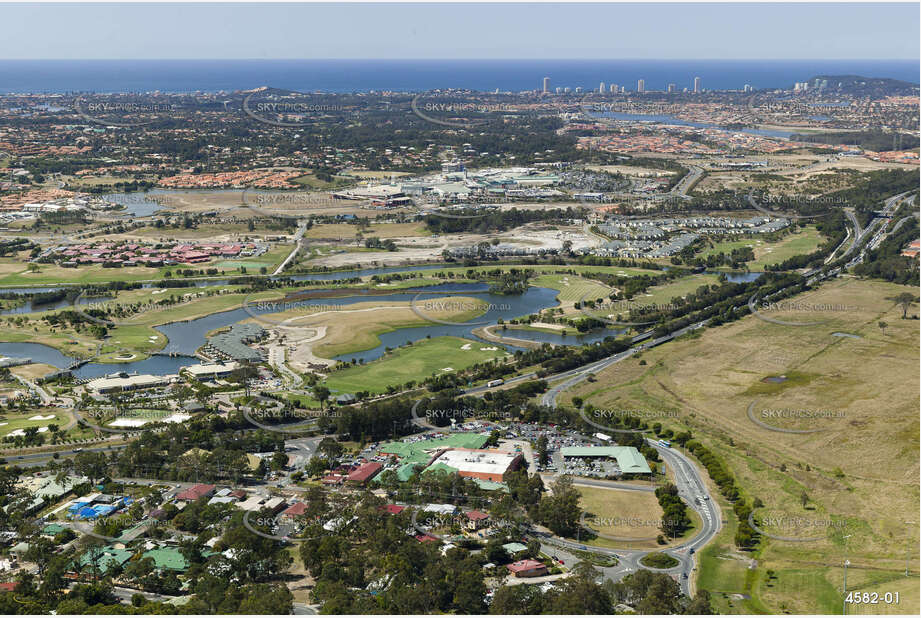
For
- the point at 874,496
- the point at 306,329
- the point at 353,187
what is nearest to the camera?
the point at 874,496

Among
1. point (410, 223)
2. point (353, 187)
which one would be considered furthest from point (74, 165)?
point (410, 223)

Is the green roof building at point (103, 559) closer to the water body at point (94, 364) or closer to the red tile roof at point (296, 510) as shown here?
the red tile roof at point (296, 510)

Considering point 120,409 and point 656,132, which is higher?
point 656,132

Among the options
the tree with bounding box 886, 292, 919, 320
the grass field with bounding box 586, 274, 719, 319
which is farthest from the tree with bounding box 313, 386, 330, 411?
the tree with bounding box 886, 292, 919, 320

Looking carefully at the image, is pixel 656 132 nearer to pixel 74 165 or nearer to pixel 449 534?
pixel 74 165

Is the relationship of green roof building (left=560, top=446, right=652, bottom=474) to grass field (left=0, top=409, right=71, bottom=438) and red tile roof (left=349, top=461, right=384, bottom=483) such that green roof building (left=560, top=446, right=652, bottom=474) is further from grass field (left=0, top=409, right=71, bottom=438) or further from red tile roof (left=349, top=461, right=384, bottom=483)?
grass field (left=0, top=409, right=71, bottom=438)

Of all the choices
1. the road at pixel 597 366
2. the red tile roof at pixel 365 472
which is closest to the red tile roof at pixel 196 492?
the red tile roof at pixel 365 472

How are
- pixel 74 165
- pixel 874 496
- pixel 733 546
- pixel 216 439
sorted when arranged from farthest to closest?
1. pixel 74 165
2. pixel 216 439
3. pixel 874 496
4. pixel 733 546
